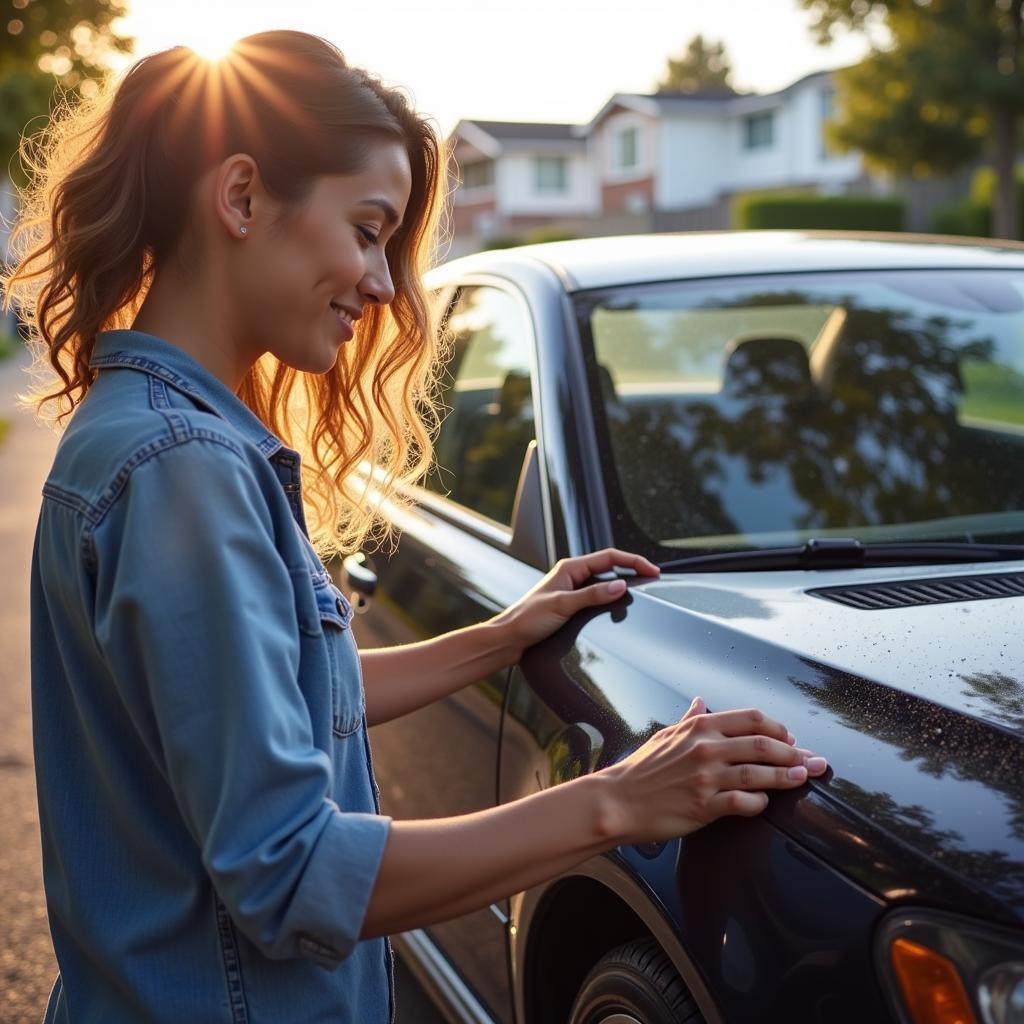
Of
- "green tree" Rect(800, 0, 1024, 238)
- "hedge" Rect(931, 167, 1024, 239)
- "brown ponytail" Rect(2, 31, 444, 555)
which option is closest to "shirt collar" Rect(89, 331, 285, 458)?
"brown ponytail" Rect(2, 31, 444, 555)

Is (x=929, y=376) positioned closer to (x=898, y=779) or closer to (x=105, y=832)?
(x=898, y=779)

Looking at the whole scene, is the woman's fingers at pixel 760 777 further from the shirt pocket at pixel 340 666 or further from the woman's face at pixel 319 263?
the woman's face at pixel 319 263

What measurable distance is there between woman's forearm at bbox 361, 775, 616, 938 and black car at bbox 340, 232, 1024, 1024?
0.24 m

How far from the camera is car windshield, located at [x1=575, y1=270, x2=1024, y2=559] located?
2.70 m

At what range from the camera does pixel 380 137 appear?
1.66 m

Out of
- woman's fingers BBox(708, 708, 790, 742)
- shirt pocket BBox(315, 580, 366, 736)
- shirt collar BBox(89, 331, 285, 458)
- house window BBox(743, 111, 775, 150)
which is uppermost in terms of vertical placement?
house window BBox(743, 111, 775, 150)

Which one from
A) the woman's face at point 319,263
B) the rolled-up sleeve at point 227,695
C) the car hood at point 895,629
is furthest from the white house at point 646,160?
the rolled-up sleeve at point 227,695

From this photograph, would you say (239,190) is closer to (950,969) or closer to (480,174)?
(950,969)

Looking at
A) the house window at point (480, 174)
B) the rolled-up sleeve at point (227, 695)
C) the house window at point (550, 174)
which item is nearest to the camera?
the rolled-up sleeve at point (227, 695)

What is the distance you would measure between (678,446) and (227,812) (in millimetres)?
1719

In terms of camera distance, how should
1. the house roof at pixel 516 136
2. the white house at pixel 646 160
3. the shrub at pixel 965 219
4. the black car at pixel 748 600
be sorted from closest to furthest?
the black car at pixel 748 600
the shrub at pixel 965 219
the white house at pixel 646 160
the house roof at pixel 516 136

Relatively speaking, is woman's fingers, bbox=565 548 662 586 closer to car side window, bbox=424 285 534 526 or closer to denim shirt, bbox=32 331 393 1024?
car side window, bbox=424 285 534 526

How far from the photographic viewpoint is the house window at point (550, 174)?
59219 mm

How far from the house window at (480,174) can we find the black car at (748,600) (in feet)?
189
